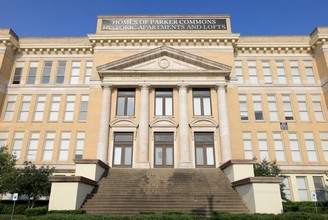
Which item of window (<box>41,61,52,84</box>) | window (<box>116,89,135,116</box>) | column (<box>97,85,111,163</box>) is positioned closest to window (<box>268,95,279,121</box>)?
window (<box>116,89,135,116</box>)

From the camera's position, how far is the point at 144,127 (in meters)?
26.3

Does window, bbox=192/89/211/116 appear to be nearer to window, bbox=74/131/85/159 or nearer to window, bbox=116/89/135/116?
window, bbox=116/89/135/116

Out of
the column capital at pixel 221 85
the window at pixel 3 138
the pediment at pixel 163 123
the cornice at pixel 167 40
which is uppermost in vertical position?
the cornice at pixel 167 40

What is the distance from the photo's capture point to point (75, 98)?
101ft

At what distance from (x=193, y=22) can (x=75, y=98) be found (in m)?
16.8

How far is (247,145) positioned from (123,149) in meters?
13.6

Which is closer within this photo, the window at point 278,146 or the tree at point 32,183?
the tree at point 32,183

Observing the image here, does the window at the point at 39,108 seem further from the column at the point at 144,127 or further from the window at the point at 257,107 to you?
the window at the point at 257,107

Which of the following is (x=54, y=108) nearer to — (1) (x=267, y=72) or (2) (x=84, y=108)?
(2) (x=84, y=108)

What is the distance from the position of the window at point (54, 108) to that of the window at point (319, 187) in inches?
1142

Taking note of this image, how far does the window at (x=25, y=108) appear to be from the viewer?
30.0 m

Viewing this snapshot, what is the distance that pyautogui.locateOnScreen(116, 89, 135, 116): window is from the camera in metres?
27.8

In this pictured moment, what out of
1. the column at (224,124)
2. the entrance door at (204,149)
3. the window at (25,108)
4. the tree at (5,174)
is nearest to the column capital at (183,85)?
the column at (224,124)

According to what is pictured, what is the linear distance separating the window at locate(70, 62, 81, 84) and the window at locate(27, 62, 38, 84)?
4.58 meters
